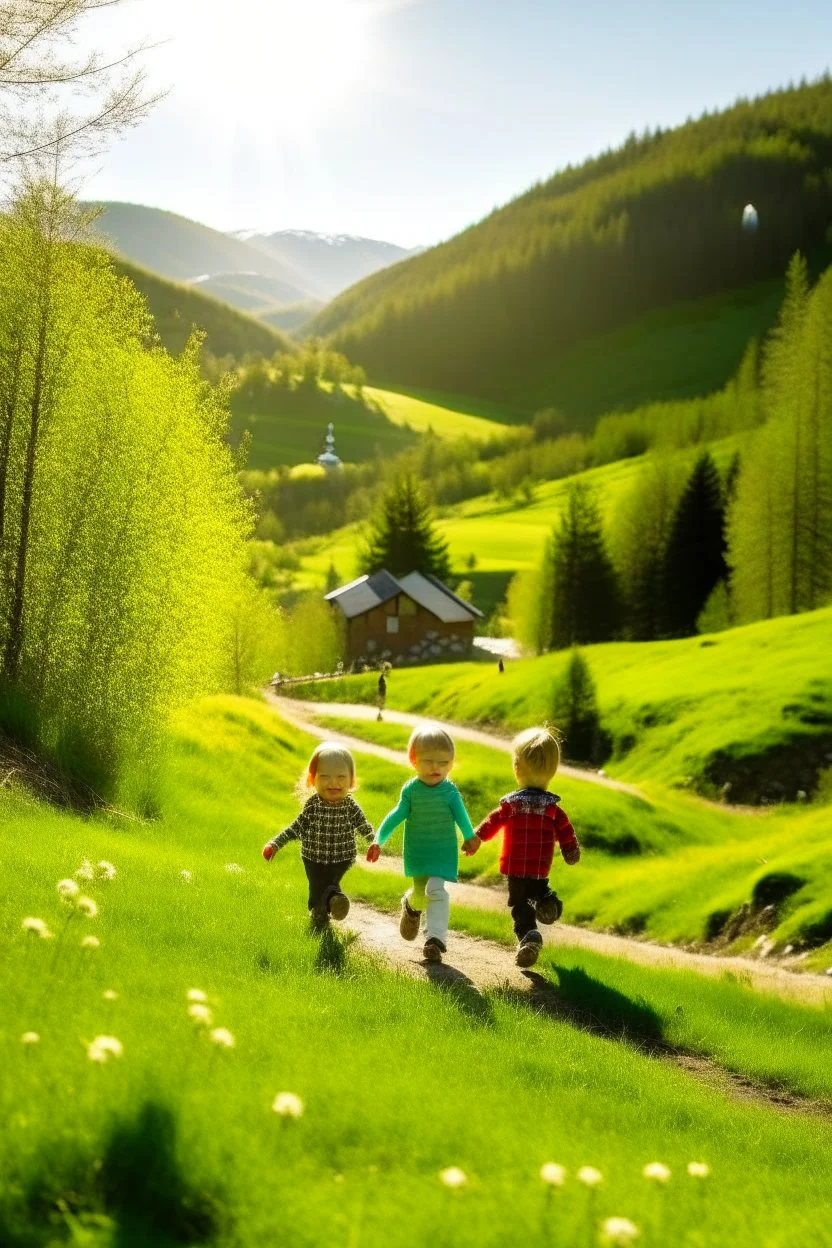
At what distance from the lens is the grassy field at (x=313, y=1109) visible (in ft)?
13.9

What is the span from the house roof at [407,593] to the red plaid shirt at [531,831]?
105089 millimetres

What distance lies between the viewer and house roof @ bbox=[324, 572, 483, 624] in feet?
386

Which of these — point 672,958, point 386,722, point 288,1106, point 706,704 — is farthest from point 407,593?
point 288,1106

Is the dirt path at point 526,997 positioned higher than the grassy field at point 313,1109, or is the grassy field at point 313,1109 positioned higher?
the grassy field at point 313,1109

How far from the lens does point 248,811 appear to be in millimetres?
26125

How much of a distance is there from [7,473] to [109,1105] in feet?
52.6

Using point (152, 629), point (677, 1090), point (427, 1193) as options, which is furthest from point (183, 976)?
point (152, 629)

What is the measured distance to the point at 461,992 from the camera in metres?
9.13

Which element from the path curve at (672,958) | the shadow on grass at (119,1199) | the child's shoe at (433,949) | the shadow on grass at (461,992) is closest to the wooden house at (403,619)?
the path curve at (672,958)

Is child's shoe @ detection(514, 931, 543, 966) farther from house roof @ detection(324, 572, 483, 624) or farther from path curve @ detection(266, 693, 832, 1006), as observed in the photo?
house roof @ detection(324, 572, 483, 624)

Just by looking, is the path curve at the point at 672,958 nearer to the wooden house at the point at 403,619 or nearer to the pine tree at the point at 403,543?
the wooden house at the point at 403,619

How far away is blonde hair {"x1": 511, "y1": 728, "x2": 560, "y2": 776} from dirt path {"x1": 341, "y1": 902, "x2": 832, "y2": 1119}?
209 cm

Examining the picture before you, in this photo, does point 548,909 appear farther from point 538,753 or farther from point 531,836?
point 538,753

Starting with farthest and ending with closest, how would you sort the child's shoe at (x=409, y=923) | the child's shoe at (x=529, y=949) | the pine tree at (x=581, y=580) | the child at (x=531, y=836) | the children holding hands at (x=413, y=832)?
the pine tree at (x=581, y=580) → the child at (x=531, y=836) → the child's shoe at (x=529, y=949) → the child's shoe at (x=409, y=923) → the children holding hands at (x=413, y=832)
